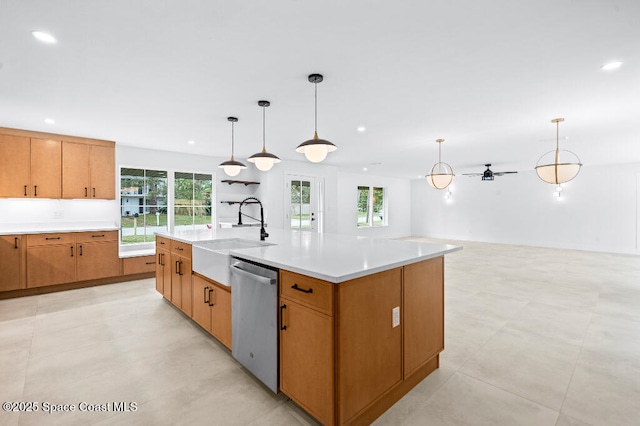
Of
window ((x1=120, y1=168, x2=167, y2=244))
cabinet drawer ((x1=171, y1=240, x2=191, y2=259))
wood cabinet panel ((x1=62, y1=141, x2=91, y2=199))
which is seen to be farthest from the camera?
window ((x1=120, y1=168, x2=167, y2=244))

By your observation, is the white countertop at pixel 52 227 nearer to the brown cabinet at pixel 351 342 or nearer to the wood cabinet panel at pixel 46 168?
the wood cabinet panel at pixel 46 168

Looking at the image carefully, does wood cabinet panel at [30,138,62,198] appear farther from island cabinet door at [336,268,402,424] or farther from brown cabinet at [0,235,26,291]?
island cabinet door at [336,268,402,424]

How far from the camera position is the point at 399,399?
1.92m

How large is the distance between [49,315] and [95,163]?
8.56 ft

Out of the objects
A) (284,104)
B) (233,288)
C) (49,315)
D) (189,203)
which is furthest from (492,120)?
(49,315)

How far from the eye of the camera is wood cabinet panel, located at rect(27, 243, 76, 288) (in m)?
4.16

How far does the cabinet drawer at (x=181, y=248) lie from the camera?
118 inches

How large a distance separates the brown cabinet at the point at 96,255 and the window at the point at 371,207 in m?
7.36

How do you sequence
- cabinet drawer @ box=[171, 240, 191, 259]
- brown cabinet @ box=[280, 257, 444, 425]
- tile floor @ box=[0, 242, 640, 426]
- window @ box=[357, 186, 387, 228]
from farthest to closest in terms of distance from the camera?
1. window @ box=[357, 186, 387, 228]
2. cabinet drawer @ box=[171, 240, 191, 259]
3. tile floor @ box=[0, 242, 640, 426]
4. brown cabinet @ box=[280, 257, 444, 425]

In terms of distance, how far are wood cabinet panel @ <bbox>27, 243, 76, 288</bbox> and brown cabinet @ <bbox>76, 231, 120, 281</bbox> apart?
0.09m

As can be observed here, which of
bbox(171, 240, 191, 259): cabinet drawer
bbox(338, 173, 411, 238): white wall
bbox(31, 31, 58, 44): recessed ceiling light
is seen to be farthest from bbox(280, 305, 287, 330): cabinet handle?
bbox(338, 173, 411, 238): white wall

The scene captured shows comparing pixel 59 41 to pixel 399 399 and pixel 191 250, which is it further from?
pixel 399 399

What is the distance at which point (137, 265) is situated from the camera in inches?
197

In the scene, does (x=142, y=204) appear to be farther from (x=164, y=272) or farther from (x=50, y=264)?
(x=164, y=272)
